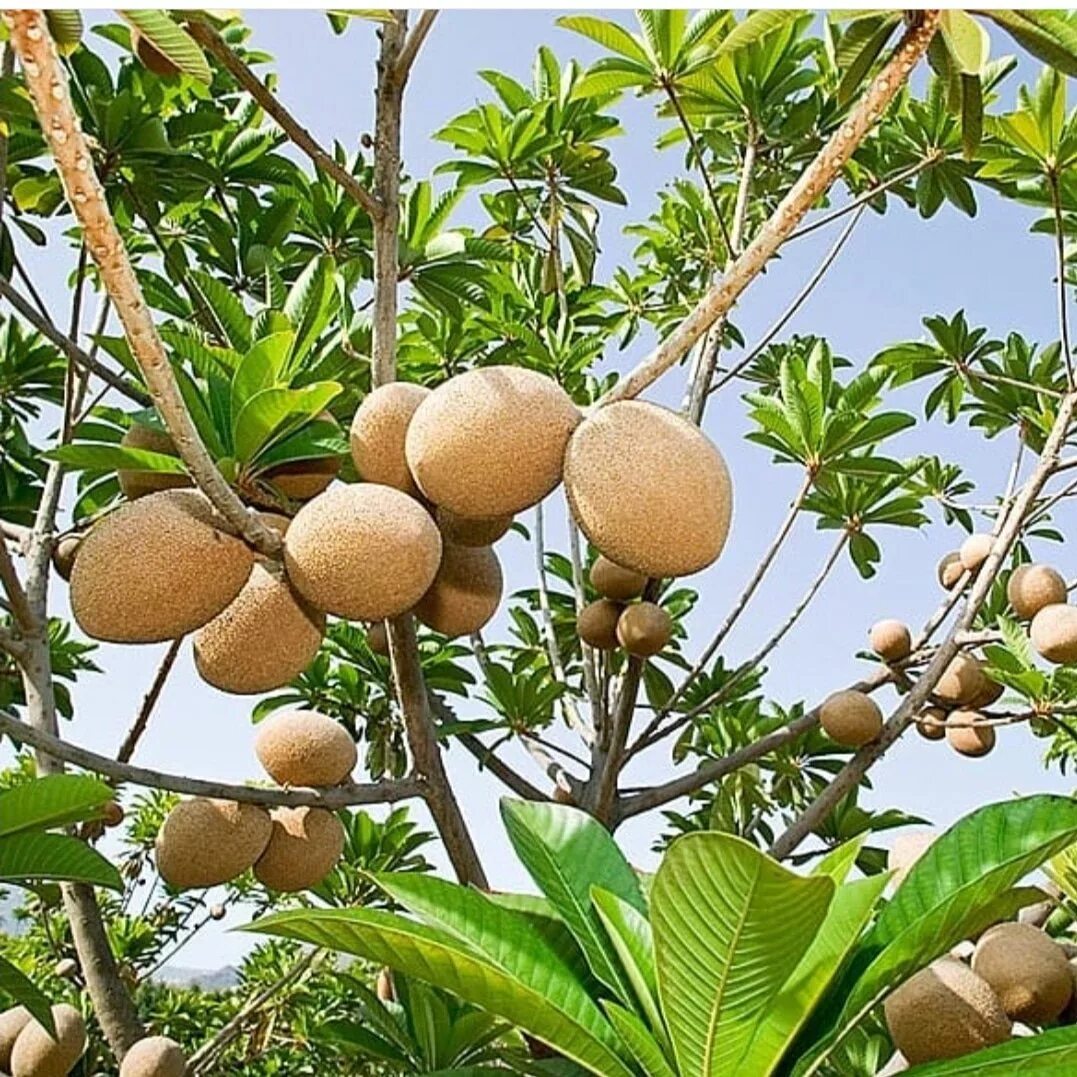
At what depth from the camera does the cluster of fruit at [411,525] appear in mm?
1290

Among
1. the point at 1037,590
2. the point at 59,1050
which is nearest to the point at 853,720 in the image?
the point at 1037,590

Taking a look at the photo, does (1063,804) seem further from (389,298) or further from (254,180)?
(254,180)

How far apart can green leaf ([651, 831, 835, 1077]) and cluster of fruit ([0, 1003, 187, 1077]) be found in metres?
1.30

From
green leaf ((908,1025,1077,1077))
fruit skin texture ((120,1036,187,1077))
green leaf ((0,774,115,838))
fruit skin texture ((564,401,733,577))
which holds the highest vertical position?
fruit skin texture ((564,401,733,577))

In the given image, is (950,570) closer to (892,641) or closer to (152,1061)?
(892,641)

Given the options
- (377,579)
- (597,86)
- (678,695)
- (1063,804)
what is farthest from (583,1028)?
(597,86)

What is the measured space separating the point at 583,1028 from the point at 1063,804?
43 centimetres

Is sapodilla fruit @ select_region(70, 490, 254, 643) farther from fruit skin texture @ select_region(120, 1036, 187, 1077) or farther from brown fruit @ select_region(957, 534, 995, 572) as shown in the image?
brown fruit @ select_region(957, 534, 995, 572)

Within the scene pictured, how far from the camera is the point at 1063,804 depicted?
3.29 ft

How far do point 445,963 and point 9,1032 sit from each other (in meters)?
1.80

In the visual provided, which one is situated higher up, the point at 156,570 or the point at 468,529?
the point at 468,529

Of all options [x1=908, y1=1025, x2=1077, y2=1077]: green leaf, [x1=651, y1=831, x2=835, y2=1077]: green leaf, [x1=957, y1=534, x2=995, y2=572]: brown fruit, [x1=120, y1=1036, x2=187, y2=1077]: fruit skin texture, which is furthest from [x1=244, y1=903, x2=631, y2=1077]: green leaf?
[x1=957, y1=534, x2=995, y2=572]: brown fruit

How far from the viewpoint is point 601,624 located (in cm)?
250

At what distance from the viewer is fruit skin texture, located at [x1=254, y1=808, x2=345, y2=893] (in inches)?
77.2
